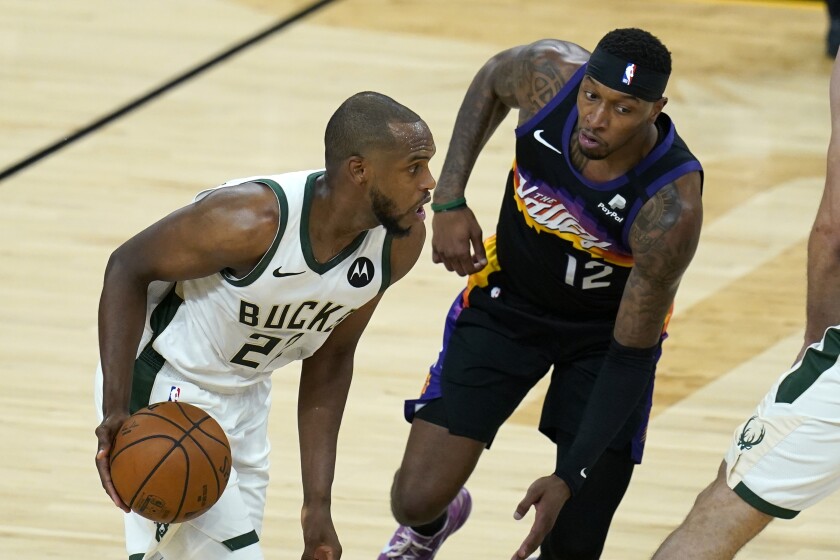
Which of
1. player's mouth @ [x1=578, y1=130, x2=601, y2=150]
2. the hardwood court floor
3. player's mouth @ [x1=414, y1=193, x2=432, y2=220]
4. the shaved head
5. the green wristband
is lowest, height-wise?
the hardwood court floor

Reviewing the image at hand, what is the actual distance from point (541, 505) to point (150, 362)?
41.3 inches

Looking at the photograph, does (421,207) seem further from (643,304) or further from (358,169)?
(643,304)

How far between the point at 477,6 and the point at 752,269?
4666 millimetres

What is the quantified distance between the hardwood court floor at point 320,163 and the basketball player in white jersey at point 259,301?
102 cm

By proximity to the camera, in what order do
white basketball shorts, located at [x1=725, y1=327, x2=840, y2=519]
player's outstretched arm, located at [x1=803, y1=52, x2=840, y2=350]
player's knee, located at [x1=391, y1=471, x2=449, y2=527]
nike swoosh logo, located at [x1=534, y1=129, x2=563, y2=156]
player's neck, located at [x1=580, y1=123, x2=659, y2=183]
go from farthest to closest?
player's knee, located at [x1=391, y1=471, x2=449, y2=527]
nike swoosh logo, located at [x1=534, y1=129, x2=563, y2=156]
player's neck, located at [x1=580, y1=123, x2=659, y2=183]
player's outstretched arm, located at [x1=803, y1=52, x2=840, y2=350]
white basketball shorts, located at [x1=725, y1=327, x2=840, y2=519]

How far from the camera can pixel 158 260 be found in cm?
328

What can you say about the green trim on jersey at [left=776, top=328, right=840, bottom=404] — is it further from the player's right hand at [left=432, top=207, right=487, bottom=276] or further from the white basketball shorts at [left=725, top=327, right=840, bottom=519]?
the player's right hand at [left=432, top=207, right=487, bottom=276]

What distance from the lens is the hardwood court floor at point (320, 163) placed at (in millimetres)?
4859

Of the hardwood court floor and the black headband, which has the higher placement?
the black headband

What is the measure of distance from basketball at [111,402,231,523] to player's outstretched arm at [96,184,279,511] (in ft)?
0.27

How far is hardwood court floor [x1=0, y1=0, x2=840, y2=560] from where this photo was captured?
486 centimetres

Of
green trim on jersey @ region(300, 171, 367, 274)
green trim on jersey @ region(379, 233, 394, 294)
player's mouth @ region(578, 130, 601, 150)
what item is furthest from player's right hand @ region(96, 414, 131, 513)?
player's mouth @ region(578, 130, 601, 150)

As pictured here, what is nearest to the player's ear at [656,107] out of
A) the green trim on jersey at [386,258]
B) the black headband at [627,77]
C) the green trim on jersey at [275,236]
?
the black headband at [627,77]

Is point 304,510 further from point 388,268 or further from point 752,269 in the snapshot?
point 752,269
